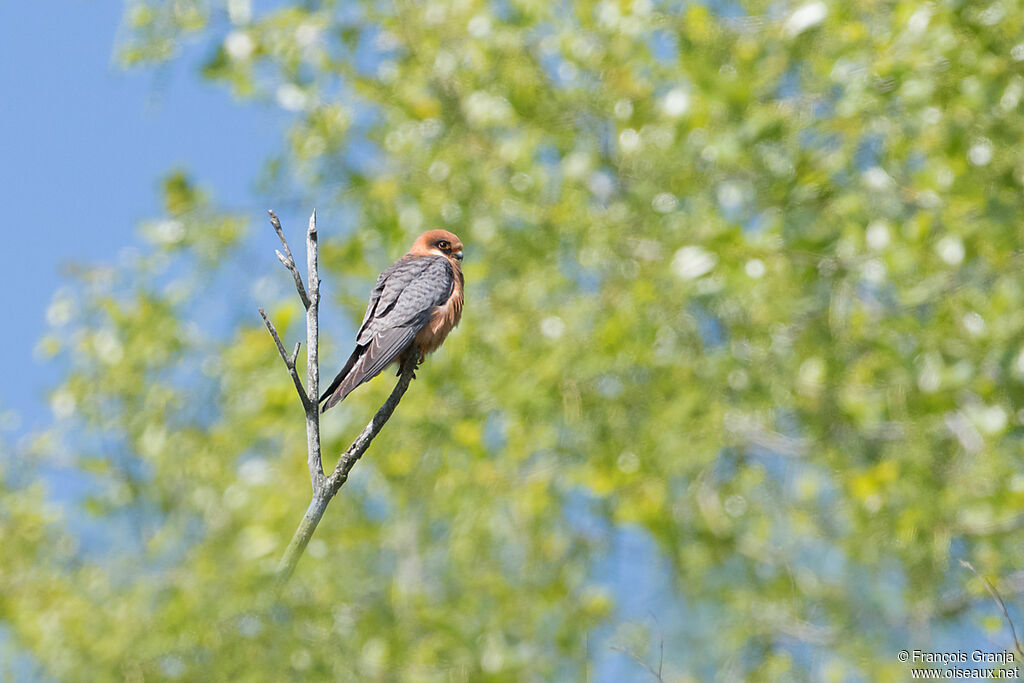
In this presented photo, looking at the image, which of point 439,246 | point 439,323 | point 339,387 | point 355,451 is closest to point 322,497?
point 355,451

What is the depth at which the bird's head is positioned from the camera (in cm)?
457

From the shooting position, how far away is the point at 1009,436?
6.03m

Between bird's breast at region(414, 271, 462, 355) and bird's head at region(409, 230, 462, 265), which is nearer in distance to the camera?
bird's breast at region(414, 271, 462, 355)

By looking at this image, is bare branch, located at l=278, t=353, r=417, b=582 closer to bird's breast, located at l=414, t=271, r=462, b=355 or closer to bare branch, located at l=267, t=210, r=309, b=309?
bare branch, located at l=267, t=210, r=309, b=309

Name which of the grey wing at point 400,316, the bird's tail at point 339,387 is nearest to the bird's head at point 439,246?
the grey wing at point 400,316

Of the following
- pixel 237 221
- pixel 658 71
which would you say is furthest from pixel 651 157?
pixel 237 221

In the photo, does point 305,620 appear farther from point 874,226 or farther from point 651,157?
point 874,226

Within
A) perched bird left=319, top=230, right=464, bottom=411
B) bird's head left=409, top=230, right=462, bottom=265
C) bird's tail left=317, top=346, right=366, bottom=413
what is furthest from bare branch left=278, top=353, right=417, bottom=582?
bird's head left=409, top=230, right=462, bottom=265

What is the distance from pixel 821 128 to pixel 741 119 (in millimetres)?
639

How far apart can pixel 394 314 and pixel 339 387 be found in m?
0.72

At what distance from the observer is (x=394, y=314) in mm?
3502

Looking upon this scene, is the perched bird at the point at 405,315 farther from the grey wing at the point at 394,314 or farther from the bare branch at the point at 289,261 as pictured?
the bare branch at the point at 289,261

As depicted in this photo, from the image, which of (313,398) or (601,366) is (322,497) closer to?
(313,398)

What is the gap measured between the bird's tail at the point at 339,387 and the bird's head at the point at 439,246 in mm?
1257
